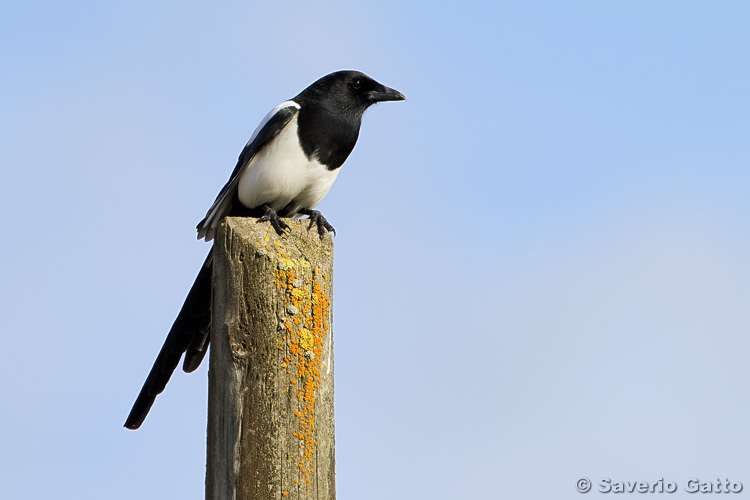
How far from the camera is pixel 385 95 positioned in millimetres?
4547

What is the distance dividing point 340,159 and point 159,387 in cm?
157

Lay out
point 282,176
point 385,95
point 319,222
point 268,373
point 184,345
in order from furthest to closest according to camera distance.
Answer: point 385,95
point 282,176
point 319,222
point 184,345
point 268,373

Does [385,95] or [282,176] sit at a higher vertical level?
[385,95]

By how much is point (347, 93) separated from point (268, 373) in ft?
7.90

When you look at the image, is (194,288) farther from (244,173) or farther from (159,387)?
(244,173)

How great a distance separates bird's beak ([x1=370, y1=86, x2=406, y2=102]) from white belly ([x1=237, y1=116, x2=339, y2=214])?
1.80 feet

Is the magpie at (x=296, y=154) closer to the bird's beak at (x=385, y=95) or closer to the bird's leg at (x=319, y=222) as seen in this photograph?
the bird's beak at (x=385, y=95)

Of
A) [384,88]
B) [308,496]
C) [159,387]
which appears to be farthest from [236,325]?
[384,88]

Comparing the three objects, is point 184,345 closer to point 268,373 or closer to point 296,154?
point 268,373

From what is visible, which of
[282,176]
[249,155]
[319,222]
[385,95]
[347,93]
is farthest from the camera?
[385,95]

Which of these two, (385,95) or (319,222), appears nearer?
(319,222)

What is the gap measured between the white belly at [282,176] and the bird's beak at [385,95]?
0.55 meters

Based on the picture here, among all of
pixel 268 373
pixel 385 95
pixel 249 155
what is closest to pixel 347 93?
pixel 385 95

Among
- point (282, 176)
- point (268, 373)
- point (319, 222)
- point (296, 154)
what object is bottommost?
point (268, 373)
